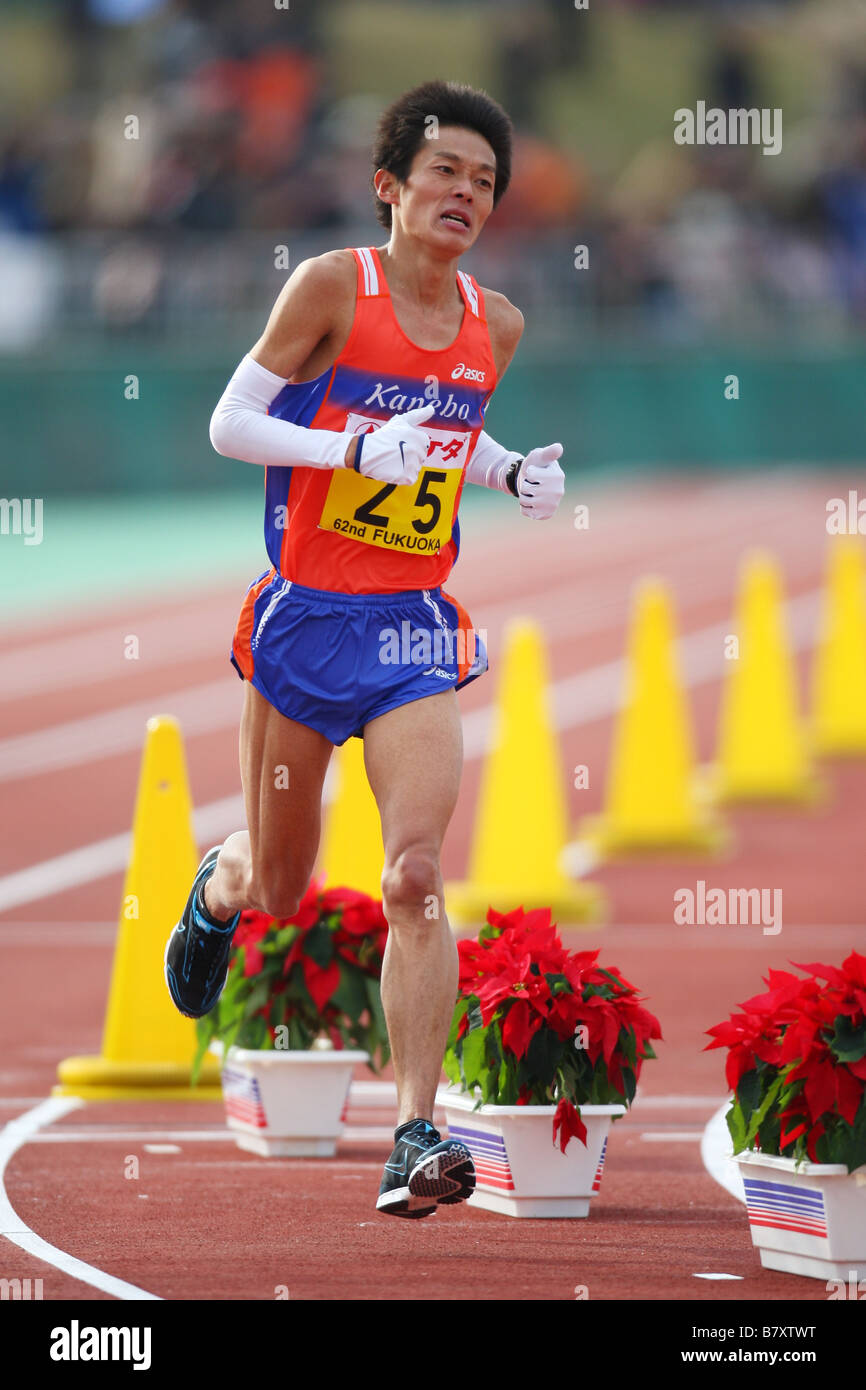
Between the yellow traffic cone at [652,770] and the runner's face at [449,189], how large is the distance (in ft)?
24.0

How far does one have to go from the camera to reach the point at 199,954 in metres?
7.11

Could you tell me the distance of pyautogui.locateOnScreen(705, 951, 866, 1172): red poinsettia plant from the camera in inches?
222

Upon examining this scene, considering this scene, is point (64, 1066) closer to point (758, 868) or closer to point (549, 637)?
point (758, 868)

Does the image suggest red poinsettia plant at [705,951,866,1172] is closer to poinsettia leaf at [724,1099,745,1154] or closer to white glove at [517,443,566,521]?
poinsettia leaf at [724,1099,745,1154]

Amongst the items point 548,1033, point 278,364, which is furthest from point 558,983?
point 278,364

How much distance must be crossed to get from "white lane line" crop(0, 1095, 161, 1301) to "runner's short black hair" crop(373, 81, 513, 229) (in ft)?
9.17

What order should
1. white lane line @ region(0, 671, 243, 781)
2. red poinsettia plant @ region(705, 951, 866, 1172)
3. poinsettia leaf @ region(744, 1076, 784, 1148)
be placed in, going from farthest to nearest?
white lane line @ region(0, 671, 243, 781)
poinsettia leaf @ region(744, 1076, 784, 1148)
red poinsettia plant @ region(705, 951, 866, 1172)

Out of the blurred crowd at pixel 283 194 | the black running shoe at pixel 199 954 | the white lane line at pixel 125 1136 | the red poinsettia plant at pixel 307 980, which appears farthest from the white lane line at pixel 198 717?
the blurred crowd at pixel 283 194

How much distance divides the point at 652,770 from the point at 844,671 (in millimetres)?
3797

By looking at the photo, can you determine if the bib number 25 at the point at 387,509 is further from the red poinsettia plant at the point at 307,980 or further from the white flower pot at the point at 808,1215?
the white flower pot at the point at 808,1215

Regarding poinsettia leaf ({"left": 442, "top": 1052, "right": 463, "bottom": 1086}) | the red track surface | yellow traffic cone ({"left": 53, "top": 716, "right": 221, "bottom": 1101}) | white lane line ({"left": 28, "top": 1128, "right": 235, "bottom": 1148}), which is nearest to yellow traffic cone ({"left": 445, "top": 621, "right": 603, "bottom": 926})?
the red track surface

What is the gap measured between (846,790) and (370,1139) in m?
8.65

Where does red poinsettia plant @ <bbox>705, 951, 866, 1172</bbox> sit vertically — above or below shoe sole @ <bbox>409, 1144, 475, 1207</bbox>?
above

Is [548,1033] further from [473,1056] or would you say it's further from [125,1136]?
[125,1136]
